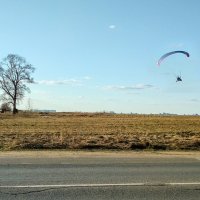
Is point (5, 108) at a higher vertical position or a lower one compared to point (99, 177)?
higher

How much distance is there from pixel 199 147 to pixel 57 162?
28.7 feet

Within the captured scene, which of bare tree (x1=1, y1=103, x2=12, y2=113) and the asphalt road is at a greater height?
bare tree (x1=1, y1=103, x2=12, y2=113)

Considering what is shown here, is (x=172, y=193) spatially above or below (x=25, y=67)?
below

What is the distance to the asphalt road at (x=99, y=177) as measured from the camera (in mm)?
9883

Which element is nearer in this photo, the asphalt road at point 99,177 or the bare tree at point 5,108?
the asphalt road at point 99,177

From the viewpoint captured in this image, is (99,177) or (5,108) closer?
(99,177)

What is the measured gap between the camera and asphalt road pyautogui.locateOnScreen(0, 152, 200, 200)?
32.4ft

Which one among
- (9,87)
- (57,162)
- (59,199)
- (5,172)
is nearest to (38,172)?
(5,172)

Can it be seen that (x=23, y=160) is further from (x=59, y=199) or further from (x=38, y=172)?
(x=59, y=199)

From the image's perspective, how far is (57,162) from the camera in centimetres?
1534

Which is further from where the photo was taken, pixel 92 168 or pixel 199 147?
pixel 199 147

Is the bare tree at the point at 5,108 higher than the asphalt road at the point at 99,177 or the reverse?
higher

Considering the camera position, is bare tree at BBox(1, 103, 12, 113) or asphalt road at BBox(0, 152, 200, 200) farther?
bare tree at BBox(1, 103, 12, 113)

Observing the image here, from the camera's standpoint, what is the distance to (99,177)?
12.1 meters
